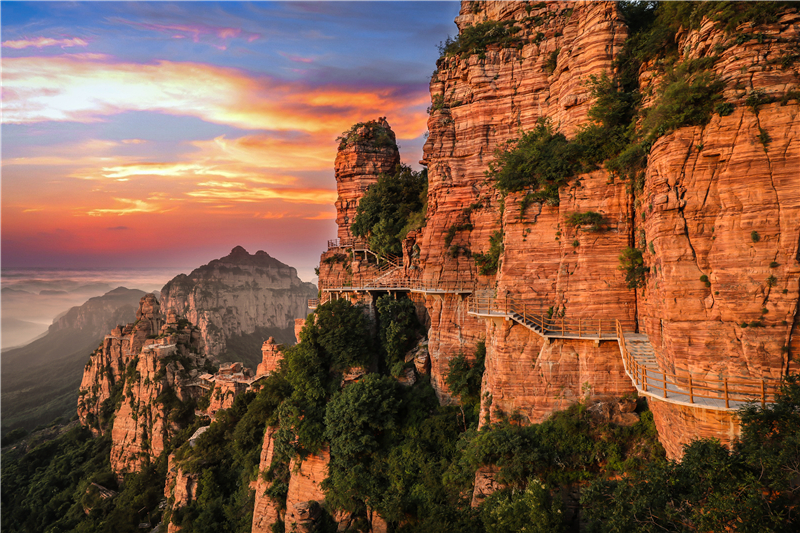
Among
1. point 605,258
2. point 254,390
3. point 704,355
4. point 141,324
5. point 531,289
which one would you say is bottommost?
point 254,390

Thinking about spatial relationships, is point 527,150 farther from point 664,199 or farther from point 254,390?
point 254,390

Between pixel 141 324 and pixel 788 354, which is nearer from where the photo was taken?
pixel 788 354

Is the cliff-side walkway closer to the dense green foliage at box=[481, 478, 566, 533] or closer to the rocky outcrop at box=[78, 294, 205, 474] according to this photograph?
the dense green foliage at box=[481, 478, 566, 533]

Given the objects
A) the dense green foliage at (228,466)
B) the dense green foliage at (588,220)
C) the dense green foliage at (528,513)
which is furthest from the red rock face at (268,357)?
the dense green foliage at (588,220)

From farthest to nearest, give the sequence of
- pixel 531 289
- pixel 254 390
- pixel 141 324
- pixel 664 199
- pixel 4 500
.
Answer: pixel 141 324, pixel 4 500, pixel 254 390, pixel 531 289, pixel 664 199

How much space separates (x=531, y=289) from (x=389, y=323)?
15.2 m

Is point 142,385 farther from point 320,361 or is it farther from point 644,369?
point 644,369

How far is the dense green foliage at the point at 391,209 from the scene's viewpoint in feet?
123

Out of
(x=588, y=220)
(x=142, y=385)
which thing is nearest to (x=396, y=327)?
(x=588, y=220)

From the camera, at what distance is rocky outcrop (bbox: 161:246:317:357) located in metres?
115

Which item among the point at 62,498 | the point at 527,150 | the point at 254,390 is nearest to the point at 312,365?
the point at 254,390

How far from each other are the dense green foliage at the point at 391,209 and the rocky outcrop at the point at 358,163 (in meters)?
2.65

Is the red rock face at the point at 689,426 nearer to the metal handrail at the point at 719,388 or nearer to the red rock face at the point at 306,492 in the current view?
the metal handrail at the point at 719,388

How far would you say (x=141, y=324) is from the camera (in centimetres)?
5619
